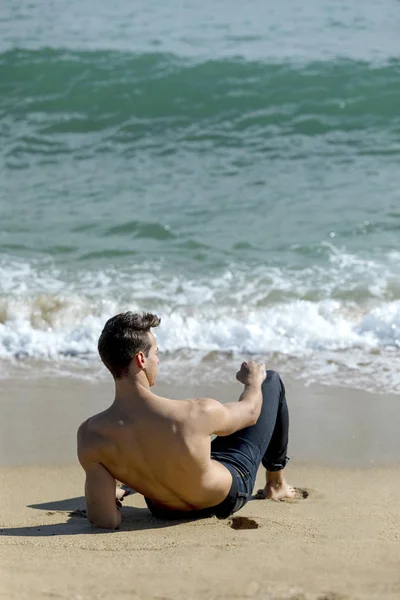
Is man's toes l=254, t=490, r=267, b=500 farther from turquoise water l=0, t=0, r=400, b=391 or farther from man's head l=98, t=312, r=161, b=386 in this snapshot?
turquoise water l=0, t=0, r=400, b=391

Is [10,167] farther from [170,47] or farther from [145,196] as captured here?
[170,47]

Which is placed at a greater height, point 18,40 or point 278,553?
point 18,40

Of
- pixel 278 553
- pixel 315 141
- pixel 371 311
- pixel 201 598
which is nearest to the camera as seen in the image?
pixel 201 598

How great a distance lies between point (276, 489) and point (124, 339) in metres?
1.10

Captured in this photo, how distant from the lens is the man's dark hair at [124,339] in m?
3.18

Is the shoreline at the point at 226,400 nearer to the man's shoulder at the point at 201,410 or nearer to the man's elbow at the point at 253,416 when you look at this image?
the man's elbow at the point at 253,416

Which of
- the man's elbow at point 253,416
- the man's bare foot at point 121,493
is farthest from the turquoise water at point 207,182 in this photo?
the man's elbow at point 253,416

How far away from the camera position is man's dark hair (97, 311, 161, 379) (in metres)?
3.18

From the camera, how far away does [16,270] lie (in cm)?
707

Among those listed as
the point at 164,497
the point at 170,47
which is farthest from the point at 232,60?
the point at 164,497

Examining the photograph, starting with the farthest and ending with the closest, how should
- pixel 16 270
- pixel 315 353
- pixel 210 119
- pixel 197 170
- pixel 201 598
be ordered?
pixel 210 119 < pixel 197 170 < pixel 16 270 < pixel 315 353 < pixel 201 598

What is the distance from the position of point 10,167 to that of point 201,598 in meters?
7.90

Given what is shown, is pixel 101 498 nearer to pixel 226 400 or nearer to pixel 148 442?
pixel 148 442

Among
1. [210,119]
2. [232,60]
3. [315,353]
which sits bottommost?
[315,353]
